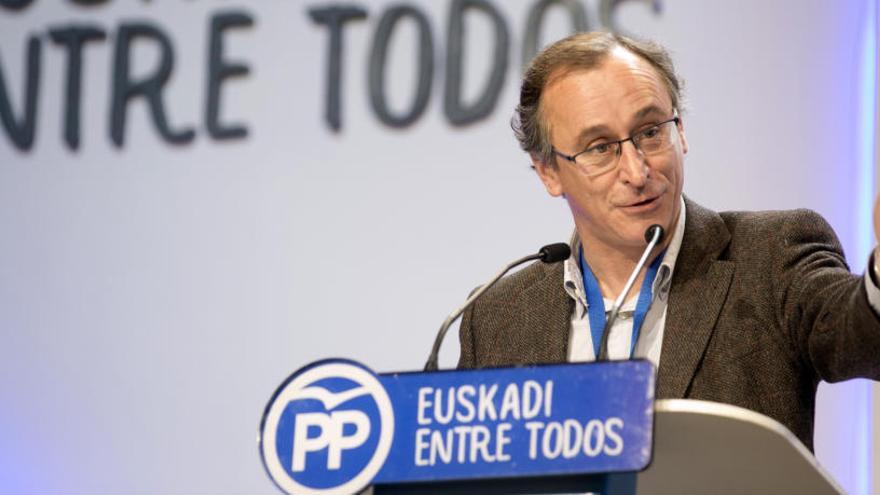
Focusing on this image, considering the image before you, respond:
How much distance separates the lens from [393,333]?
3.43 meters

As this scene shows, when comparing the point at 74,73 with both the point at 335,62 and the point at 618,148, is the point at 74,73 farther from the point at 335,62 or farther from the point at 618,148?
the point at 618,148

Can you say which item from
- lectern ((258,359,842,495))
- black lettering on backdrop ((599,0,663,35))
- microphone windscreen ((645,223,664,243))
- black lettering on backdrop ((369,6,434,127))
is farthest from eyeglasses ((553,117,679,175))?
black lettering on backdrop ((369,6,434,127))

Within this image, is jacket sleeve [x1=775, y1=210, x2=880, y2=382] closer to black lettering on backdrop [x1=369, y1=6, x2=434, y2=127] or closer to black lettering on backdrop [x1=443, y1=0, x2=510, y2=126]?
black lettering on backdrop [x1=443, y1=0, x2=510, y2=126]

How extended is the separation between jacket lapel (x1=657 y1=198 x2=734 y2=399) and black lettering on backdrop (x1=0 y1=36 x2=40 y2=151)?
2.22 metres

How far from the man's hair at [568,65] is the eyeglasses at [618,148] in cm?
11

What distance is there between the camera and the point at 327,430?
1.54m

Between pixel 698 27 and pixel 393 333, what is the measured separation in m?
1.11

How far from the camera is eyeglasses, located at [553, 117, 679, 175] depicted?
7.50 feet

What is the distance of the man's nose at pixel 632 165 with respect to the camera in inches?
88.5

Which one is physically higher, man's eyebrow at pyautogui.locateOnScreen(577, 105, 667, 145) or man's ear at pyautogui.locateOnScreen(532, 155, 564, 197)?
man's eyebrow at pyautogui.locateOnScreen(577, 105, 667, 145)

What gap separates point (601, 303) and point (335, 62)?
148cm

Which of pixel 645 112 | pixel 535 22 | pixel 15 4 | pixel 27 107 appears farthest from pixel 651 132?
pixel 15 4

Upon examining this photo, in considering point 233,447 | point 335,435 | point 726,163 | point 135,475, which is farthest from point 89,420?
point 335,435

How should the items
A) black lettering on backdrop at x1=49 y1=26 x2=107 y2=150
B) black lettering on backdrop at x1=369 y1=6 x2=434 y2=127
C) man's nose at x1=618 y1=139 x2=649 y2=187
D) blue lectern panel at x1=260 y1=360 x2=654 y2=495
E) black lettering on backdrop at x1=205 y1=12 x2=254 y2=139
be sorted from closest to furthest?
A: blue lectern panel at x1=260 y1=360 x2=654 y2=495
man's nose at x1=618 y1=139 x2=649 y2=187
black lettering on backdrop at x1=369 y1=6 x2=434 y2=127
black lettering on backdrop at x1=205 y1=12 x2=254 y2=139
black lettering on backdrop at x1=49 y1=26 x2=107 y2=150
